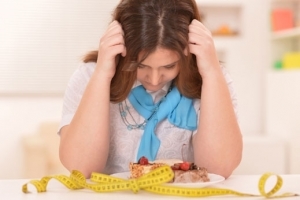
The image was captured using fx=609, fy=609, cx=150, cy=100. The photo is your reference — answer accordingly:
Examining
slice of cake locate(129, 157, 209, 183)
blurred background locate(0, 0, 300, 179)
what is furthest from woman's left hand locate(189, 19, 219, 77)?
blurred background locate(0, 0, 300, 179)

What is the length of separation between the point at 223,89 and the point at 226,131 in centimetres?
12

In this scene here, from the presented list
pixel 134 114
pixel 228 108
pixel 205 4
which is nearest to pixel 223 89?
pixel 228 108

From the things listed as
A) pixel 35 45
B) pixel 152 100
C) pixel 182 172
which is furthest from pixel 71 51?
pixel 182 172

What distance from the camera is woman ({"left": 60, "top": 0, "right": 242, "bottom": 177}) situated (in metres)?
1.62

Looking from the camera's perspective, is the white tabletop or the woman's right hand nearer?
the white tabletop

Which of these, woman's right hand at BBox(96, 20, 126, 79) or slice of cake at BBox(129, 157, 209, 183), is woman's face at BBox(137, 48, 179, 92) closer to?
woman's right hand at BBox(96, 20, 126, 79)

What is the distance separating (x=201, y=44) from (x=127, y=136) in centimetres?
36

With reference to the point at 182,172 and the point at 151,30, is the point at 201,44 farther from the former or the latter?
the point at 182,172

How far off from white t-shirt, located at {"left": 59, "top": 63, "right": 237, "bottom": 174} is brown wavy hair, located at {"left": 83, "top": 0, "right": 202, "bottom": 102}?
0.11 meters

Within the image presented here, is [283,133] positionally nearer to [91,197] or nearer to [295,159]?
[295,159]

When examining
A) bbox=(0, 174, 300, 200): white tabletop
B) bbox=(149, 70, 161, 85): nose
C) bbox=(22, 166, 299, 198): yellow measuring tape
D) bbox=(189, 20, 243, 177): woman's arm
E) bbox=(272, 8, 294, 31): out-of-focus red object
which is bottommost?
bbox=(0, 174, 300, 200): white tabletop

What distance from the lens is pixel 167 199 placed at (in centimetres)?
126

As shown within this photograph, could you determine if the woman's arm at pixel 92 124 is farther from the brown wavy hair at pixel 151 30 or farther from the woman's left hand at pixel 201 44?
the woman's left hand at pixel 201 44

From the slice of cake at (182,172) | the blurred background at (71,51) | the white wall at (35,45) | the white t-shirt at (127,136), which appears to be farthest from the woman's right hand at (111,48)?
the white wall at (35,45)
